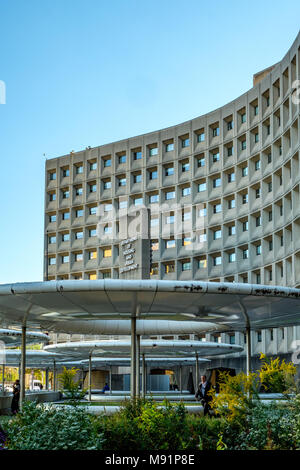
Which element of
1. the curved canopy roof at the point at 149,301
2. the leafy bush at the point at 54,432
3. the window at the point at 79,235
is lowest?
the leafy bush at the point at 54,432

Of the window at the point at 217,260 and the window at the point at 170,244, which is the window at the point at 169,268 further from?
the window at the point at 217,260

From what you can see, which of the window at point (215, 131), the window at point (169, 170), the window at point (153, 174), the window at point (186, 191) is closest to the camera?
the window at point (215, 131)

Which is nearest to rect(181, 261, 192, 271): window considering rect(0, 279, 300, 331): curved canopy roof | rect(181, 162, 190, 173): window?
rect(181, 162, 190, 173): window

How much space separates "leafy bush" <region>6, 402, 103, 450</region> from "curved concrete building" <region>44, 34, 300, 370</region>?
111 feet

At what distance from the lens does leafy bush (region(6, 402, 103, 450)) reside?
1007cm

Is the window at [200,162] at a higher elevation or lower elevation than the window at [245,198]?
higher

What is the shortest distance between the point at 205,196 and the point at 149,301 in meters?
46.2

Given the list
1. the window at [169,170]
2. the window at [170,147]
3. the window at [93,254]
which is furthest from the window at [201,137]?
the window at [93,254]

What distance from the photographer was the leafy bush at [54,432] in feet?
33.0

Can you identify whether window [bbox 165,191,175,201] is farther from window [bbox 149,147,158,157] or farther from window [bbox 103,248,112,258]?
window [bbox 103,248,112,258]

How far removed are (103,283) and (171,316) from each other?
9.79 metres

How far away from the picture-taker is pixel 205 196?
221 feet

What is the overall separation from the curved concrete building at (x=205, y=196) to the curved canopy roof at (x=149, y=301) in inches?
759
